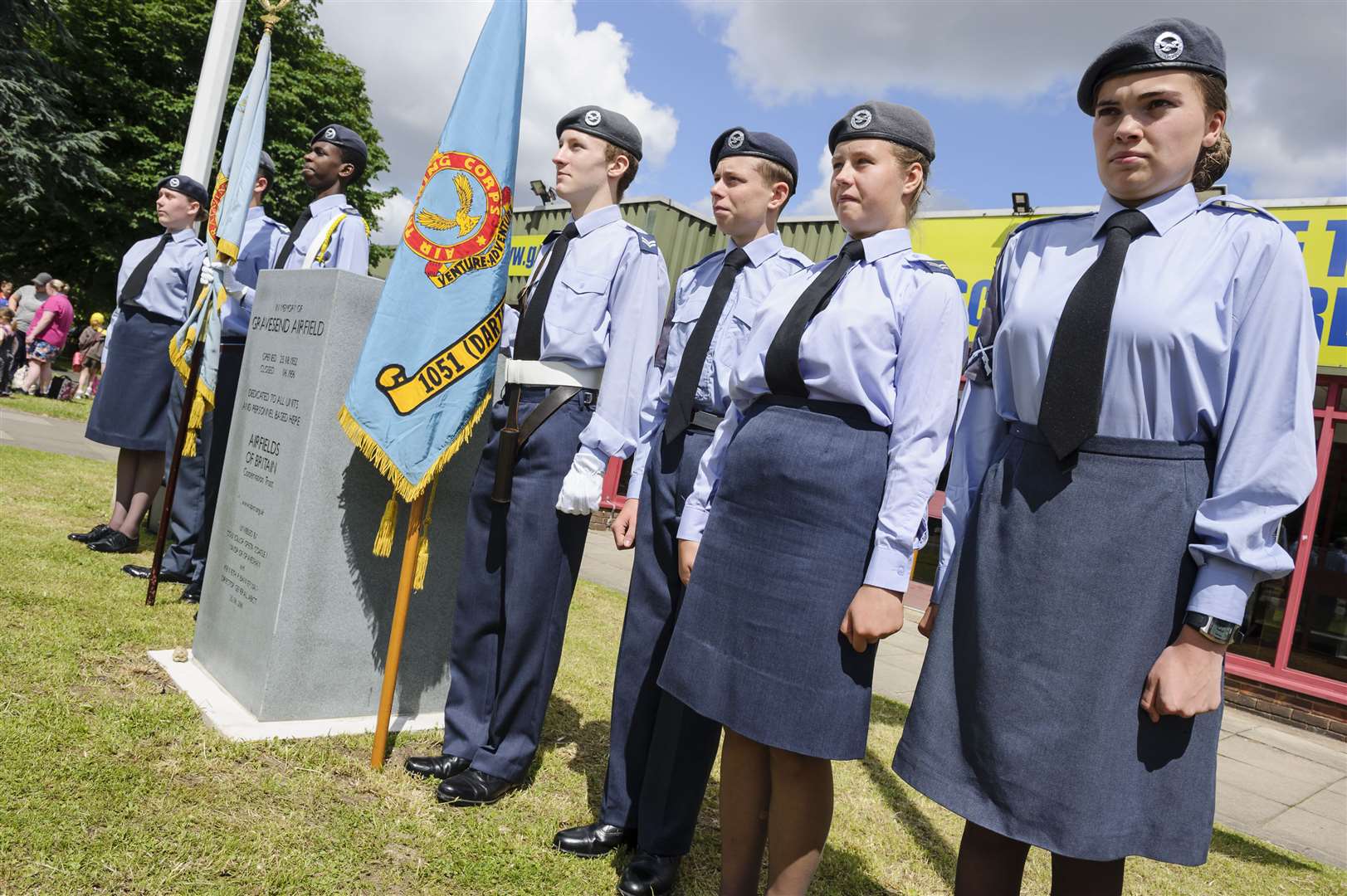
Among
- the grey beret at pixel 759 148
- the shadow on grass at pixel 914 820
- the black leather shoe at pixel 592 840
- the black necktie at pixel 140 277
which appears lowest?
the shadow on grass at pixel 914 820

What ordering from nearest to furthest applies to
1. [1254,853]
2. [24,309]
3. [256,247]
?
[1254,853], [256,247], [24,309]

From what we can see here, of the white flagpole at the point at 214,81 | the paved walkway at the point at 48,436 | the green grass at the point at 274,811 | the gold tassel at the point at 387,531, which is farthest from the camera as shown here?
the paved walkway at the point at 48,436

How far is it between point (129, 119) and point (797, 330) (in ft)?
95.6

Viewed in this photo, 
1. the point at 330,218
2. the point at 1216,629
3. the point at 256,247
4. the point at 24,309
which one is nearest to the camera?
the point at 1216,629

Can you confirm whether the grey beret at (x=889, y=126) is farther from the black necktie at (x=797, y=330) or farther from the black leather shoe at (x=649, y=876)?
the black leather shoe at (x=649, y=876)

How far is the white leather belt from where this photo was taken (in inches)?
131

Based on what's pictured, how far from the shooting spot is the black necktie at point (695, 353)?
307 cm

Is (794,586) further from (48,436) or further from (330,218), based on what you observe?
(48,436)

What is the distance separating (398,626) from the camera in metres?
3.41

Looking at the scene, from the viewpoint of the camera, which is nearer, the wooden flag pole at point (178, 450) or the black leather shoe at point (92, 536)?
the wooden flag pole at point (178, 450)

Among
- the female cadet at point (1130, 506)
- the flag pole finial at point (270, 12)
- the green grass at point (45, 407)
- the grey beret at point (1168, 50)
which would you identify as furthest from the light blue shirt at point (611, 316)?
the green grass at point (45, 407)

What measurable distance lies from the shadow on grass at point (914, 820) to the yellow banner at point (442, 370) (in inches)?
85.1

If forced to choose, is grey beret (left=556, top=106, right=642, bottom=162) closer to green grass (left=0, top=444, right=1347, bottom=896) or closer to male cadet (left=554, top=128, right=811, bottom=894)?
male cadet (left=554, top=128, right=811, bottom=894)

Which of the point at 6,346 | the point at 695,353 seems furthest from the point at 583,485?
the point at 6,346
